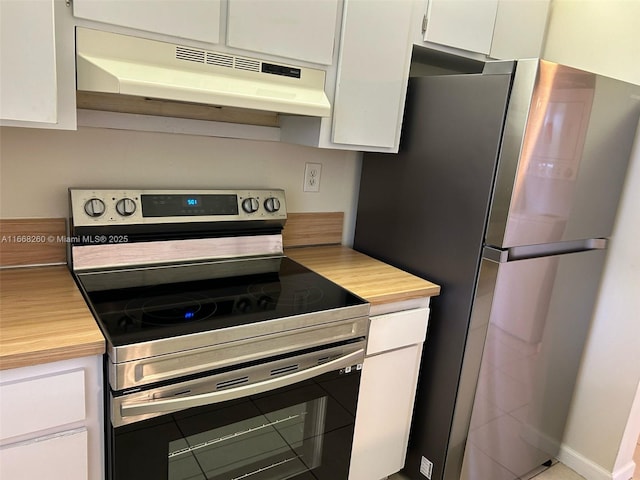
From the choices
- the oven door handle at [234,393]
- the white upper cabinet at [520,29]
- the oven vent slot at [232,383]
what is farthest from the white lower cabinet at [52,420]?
the white upper cabinet at [520,29]

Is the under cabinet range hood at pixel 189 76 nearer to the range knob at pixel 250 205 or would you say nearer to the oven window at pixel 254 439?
the range knob at pixel 250 205

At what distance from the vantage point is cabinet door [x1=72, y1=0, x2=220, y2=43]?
116 cm

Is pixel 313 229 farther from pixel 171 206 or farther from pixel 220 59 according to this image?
pixel 220 59

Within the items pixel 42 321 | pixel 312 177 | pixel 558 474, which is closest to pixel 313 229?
pixel 312 177

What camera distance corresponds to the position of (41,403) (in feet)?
3.36

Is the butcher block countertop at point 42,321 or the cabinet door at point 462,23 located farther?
the cabinet door at point 462,23

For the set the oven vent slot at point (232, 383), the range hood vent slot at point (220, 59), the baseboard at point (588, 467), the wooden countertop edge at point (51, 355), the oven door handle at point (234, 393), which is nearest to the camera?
the wooden countertop edge at point (51, 355)

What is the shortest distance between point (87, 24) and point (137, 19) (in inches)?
4.6

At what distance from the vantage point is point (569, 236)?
1694 millimetres

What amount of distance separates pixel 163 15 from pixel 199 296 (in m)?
0.76

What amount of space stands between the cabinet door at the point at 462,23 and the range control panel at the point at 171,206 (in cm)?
82

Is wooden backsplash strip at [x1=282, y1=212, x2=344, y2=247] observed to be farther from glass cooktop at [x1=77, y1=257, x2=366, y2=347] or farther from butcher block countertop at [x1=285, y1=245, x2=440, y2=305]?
glass cooktop at [x1=77, y1=257, x2=366, y2=347]

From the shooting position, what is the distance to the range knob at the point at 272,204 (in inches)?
70.0

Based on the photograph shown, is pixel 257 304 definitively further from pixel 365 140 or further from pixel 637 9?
pixel 637 9
